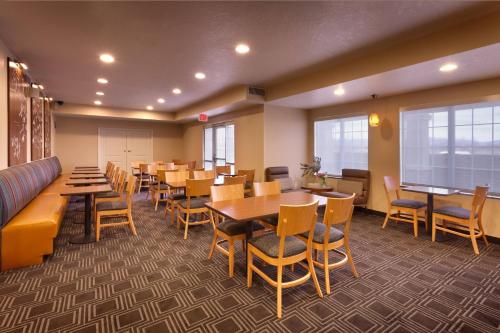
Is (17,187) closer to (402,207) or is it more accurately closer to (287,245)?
(287,245)

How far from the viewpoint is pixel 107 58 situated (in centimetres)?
391

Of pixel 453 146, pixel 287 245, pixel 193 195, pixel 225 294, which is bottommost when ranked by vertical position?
pixel 225 294

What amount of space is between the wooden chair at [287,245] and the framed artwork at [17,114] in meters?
3.62

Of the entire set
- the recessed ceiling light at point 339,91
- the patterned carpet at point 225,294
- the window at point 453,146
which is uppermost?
the recessed ceiling light at point 339,91

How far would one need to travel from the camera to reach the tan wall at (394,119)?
3957 millimetres

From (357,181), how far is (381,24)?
346cm

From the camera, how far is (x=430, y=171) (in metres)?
4.82

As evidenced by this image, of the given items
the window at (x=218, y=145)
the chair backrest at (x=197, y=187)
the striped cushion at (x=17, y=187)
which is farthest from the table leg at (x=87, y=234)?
the window at (x=218, y=145)

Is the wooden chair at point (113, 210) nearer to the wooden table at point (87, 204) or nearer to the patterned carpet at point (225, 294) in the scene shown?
the wooden table at point (87, 204)

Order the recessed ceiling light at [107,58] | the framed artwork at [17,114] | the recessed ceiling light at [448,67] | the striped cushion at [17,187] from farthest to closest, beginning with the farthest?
the recessed ceiling light at [107,58] → the framed artwork at [17,114] → the recessed ceiling light at [448,67] → the striped cushion at [17,187]

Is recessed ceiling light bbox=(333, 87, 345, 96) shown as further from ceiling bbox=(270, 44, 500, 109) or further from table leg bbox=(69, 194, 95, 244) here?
table leg bbox=(69, 194, 95, 244)

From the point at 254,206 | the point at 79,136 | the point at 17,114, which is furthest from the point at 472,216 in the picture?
the point at 79,136

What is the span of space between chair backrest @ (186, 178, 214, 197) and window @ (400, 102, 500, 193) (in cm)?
379

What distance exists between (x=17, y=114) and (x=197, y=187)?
2.80 metres
